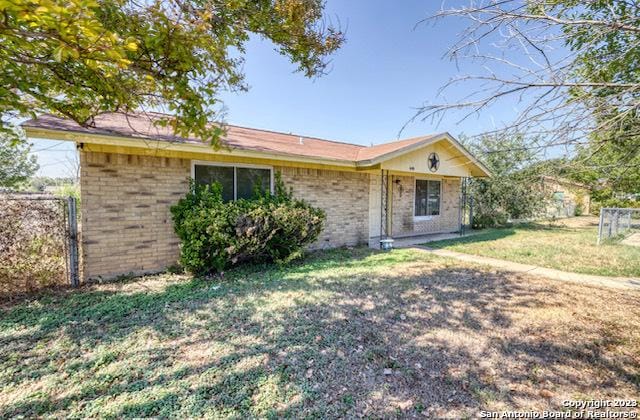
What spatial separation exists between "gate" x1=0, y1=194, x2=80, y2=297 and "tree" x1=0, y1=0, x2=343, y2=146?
172 cm

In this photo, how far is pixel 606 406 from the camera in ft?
7.86

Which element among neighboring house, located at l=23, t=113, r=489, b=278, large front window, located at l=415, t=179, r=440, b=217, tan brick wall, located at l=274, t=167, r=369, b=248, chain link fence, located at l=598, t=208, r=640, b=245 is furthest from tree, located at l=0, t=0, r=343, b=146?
chain link fence, located at l=598, t=208, r=640, b=245

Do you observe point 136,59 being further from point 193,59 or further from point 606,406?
point 606,406

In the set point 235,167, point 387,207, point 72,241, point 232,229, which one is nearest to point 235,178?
point 235,167

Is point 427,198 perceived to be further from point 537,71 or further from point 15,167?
point 15,167

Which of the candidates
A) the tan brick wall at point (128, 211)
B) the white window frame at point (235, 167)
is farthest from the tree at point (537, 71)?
the tan brick wall at point (128, 211)

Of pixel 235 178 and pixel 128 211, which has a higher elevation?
pixel 235 178

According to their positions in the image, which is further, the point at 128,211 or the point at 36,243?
the point at 128,211

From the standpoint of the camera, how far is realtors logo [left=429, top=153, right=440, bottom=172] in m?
11.0

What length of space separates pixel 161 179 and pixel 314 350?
499 centimetres

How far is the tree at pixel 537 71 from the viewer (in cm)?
238

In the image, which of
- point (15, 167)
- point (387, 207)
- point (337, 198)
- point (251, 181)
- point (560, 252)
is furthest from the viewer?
point (15, 167)

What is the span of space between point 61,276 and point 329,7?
7782 mm

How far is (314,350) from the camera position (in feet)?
10.3
